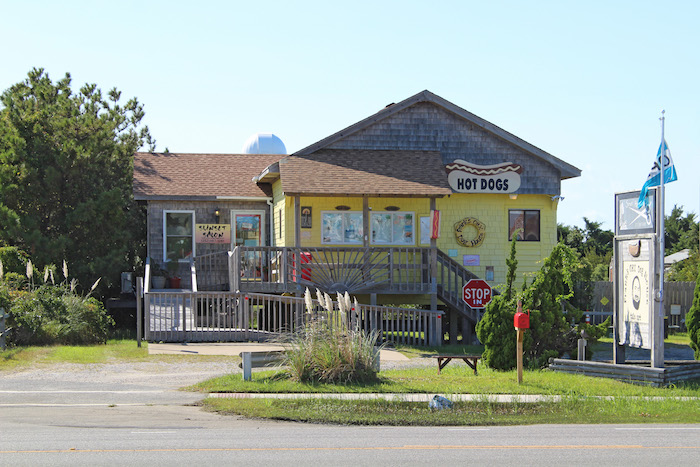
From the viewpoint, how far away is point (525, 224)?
2633 cm

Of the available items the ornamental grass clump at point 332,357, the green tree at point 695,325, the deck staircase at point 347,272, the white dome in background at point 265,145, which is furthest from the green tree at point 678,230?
the ornamental grass clump at point 332,357

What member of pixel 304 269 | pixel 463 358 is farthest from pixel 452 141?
pixel 463 358

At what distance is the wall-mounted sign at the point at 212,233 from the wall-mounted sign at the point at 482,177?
7.57 m

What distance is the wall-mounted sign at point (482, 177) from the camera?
25781 millimetres

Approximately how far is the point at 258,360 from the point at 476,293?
9347 millimetres

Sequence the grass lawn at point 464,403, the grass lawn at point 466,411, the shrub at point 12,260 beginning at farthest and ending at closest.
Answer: the shrub at point 12,260 < the grass lawn at point 464,403 < the grass lawn at point 466,411

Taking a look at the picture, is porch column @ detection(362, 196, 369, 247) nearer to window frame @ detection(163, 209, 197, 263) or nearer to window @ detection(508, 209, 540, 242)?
window @ detection(508, 209, 540, 242)

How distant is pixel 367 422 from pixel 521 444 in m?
2.35

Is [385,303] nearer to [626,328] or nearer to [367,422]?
[626,328]

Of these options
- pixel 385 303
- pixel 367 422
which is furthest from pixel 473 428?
pixel 385 303

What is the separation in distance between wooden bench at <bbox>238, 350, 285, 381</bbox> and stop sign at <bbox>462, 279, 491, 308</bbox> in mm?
8711

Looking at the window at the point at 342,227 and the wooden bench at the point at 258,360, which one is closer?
the wooden bench at the point at 258,360

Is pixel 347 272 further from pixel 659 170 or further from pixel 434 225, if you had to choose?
pixel 659 170

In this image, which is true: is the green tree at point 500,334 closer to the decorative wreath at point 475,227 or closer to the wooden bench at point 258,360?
the wooden bench at point 258,360
